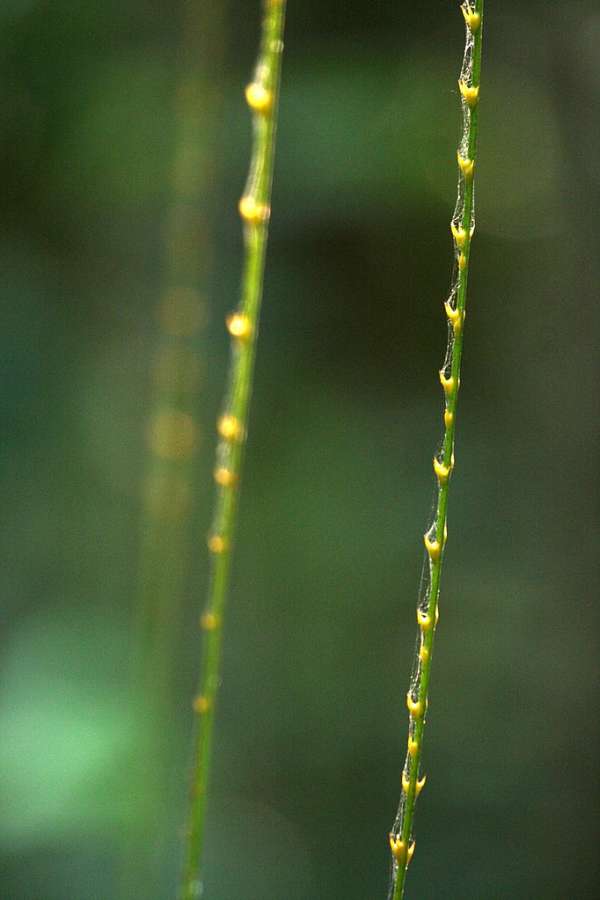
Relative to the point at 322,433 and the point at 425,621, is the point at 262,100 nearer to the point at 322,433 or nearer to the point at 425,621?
the point at 425,621

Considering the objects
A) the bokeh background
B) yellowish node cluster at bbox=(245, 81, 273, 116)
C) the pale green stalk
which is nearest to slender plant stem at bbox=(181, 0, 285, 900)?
yellowish node cluster at bbox=(245, 81, 273, 116)

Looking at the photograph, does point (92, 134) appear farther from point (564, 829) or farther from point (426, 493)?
point (564, 829)

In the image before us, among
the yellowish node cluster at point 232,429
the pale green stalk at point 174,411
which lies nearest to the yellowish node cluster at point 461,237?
the yellowish node cluster at point 232,429

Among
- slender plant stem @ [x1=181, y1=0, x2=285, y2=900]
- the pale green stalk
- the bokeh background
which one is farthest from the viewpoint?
the bokeh background

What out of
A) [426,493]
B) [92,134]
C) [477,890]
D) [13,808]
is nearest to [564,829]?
[477,890]

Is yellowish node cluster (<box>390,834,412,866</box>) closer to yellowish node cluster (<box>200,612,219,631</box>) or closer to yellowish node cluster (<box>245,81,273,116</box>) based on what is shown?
yellowish node cluster (<box>200,612,219,631</box>)

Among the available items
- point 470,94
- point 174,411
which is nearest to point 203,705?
point 470,94

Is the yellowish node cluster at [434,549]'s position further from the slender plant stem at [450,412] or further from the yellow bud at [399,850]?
the yellow bud at [399,850]

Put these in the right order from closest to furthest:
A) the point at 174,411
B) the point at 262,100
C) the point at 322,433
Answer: the point at 262,100 < the point at 174,411 < the point at 322,433

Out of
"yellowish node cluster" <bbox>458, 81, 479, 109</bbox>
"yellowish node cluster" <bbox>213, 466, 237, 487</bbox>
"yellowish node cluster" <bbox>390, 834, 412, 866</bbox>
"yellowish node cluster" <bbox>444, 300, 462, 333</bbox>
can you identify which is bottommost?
"yellowish node cluster" <bbox>390, 834, 412, 866</bbox>
